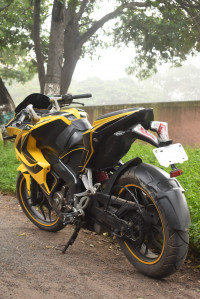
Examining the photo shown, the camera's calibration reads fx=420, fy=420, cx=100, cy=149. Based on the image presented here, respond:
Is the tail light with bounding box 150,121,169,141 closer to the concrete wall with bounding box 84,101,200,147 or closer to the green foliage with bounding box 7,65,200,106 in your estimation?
the concrete wall with bounding box 84,101,200,147

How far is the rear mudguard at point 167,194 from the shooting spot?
2959mm

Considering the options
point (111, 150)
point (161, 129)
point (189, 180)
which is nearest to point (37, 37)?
point (189, 180)

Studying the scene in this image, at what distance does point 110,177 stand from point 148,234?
22.3 inches

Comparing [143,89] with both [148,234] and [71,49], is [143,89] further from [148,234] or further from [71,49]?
[148,234]

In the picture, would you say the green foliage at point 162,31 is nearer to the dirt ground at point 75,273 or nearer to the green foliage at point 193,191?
the green foliage at point 193,191

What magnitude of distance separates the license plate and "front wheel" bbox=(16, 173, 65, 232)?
1829mm

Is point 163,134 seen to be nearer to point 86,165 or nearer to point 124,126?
point 124,126

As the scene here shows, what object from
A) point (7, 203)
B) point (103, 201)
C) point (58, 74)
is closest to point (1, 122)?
point (58, 74)

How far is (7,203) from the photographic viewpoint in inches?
247

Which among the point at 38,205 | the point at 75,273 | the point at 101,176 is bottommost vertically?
the point at 75,273

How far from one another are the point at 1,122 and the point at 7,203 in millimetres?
7495

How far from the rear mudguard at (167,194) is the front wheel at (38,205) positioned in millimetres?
1494

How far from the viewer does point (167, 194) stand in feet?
9.88

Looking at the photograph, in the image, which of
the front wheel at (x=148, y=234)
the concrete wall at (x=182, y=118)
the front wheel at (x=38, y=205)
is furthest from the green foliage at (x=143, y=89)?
the front wheel at (x=148, y=234)
